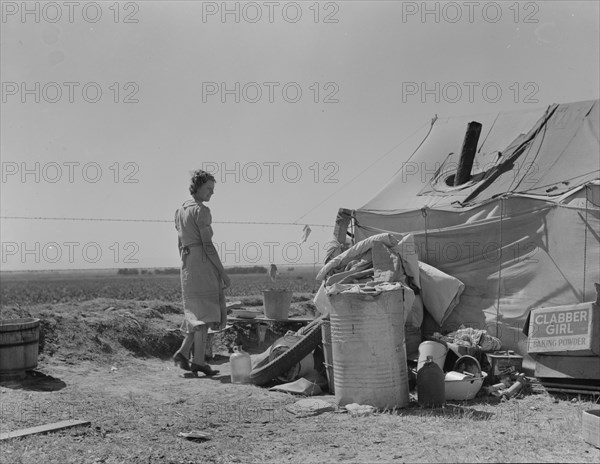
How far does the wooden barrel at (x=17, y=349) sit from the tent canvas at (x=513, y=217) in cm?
399

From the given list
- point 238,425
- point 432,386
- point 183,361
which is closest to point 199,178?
point 183,361

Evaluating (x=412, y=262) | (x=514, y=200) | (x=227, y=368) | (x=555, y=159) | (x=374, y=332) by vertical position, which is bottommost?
(x=227, y=368)

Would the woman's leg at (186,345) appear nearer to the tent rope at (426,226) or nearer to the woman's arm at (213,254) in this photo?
the woman's arm at (213,254)

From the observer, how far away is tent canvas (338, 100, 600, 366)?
6594 mm

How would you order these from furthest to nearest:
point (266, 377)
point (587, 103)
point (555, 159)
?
1. point (587, 103)
2. point (555, 159)
3. point (266, 377)

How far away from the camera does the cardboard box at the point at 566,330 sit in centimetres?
567

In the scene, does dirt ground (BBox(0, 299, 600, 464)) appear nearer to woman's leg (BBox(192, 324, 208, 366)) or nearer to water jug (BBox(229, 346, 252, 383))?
water jug (BBox(229, 346, 252, 383))

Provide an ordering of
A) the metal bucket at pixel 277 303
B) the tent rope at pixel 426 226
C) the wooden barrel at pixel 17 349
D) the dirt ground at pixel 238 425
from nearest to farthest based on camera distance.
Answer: the dirt ground at pixel 238 425 → the wooden barrel at pixel 17 349 → the tent rope at pixel 426 226 → the metal bucket at pixel 277 303

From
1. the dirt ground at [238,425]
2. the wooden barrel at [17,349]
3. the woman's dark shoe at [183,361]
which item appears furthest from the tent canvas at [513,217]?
the wooden barrel at [17,349]

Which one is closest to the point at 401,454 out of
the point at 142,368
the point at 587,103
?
the point at 142,368

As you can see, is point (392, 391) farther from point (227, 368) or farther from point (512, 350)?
point (227, 368)

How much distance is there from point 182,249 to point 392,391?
323 cm

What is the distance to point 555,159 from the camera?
25.4 feet

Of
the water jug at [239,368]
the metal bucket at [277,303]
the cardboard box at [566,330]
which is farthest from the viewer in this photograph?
the metal bucket at [277,303]
